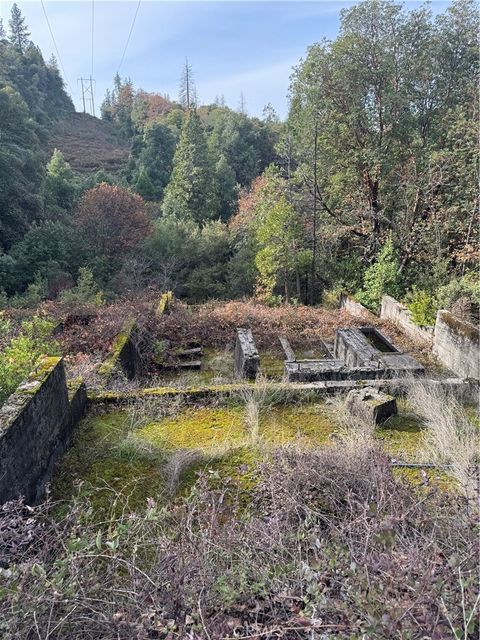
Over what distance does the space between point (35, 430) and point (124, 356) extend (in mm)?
4035

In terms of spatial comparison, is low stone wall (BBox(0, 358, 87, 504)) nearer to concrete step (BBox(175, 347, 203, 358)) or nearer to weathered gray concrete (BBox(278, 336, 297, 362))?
concrete step (BBox(175, 347, 203, 358))

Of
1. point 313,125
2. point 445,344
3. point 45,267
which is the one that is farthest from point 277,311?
point 45,267

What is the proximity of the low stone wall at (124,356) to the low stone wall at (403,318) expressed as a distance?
6.80 m

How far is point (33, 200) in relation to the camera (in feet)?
67.8

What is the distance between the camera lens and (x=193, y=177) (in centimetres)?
2739

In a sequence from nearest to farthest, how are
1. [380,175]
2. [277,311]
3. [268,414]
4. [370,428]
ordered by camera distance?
[370,428] < [268,414] < [277,311] < [380,175]

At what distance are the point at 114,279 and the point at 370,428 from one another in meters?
16.2

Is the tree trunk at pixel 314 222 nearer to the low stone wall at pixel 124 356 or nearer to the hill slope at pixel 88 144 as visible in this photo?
the low stone wall at pixel 124 356

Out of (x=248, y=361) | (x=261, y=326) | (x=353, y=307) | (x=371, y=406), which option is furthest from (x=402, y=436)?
(x=353, y=307)

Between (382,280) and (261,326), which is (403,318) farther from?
(261,326)

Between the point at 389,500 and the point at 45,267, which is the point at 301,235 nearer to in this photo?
the point at 45,267

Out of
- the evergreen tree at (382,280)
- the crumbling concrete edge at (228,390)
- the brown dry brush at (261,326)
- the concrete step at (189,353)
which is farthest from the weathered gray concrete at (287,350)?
the evergreen tree at (382,280)

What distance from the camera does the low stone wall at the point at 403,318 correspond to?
9.67 meters

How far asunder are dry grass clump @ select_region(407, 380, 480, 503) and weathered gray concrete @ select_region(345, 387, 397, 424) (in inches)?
16.3
